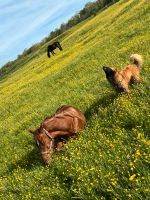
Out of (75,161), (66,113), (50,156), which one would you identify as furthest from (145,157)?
(66,113)

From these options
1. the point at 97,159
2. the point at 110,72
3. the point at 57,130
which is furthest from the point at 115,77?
the point at 97,159

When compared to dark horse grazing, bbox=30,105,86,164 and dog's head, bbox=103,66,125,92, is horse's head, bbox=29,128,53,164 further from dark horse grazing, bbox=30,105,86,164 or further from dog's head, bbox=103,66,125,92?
dog's head, bbox=103,66,125,92

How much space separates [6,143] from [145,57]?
887 centimetres

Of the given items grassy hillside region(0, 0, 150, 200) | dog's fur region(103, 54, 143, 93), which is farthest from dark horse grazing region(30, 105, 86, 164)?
dog's fur region(103, 54, 143, 93)

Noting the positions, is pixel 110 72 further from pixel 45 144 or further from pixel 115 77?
pixel 45 144

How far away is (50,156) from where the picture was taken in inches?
512

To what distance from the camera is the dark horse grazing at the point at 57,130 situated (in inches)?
512

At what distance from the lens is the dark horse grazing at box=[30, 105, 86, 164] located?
13012 millimetres

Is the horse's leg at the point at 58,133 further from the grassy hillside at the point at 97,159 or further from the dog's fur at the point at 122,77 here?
the dog's fur at the point at 122,77

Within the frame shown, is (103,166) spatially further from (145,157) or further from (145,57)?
(145,57)

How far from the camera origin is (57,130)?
1415 cm

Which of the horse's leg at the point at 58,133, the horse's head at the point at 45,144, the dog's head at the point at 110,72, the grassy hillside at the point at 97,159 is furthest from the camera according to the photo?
the dog's head at the point at 110,72

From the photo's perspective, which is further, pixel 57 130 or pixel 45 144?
pixel 57 130

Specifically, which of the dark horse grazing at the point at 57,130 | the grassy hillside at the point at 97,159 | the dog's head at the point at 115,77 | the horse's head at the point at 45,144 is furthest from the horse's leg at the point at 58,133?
the dog's head at the point at 115,77
